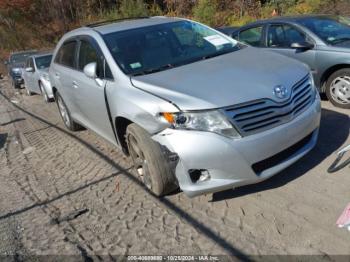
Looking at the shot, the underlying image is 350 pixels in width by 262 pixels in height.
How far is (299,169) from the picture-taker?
14.6ft

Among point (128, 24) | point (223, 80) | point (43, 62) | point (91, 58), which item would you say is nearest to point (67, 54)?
point (91, 58)

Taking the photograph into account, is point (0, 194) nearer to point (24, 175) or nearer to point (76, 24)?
point (24, 175)

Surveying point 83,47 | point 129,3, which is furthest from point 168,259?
point 129,3

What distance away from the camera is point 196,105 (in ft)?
11.9

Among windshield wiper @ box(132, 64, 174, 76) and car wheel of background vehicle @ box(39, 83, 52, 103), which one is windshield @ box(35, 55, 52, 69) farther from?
windshield wiper @ box(132, 64, 174, 76)

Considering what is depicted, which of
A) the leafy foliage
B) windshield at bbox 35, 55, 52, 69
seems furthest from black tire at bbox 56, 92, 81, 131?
the leafy foliage

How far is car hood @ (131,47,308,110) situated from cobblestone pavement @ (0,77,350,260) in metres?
1.03

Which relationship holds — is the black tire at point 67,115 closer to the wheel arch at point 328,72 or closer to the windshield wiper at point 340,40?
the wheel arch at point 328,72

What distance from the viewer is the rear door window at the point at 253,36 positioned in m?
7.54

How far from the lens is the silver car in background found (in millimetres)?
11430

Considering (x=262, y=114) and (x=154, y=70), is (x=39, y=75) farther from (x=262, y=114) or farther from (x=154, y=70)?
(x=262, y=114)

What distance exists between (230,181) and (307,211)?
0.74 meters

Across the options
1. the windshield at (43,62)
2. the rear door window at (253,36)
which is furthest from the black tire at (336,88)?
the windshield at (43,62)

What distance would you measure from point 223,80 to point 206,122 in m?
0.56
